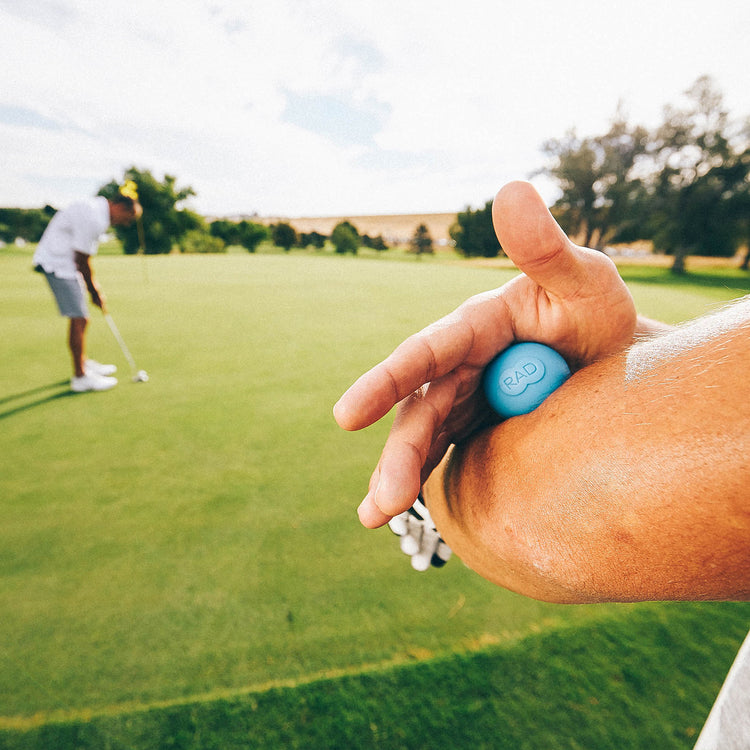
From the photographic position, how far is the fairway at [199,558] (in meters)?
1.37

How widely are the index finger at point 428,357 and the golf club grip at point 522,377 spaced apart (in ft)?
0.13

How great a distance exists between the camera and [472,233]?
3609 cm

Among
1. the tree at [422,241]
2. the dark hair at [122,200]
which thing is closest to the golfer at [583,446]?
the dark hair at [122,200]

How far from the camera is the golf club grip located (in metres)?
0.96

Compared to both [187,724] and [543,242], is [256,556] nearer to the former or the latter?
[187,724]

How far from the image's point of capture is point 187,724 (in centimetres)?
120

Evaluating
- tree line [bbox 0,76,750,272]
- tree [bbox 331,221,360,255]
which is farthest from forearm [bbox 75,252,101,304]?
tree [bbox 331,221,360,255]

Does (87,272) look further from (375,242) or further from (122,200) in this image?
(375,242)

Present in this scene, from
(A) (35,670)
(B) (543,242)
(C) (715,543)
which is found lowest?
(A) (35,670)

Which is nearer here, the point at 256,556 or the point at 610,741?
the point at 610,741

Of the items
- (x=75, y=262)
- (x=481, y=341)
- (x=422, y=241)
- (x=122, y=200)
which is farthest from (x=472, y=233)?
(x=481, y=341)

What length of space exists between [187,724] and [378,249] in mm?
41641

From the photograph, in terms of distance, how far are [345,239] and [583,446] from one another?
118ft

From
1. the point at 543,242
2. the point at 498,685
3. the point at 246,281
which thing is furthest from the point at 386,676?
the point at 246,281
